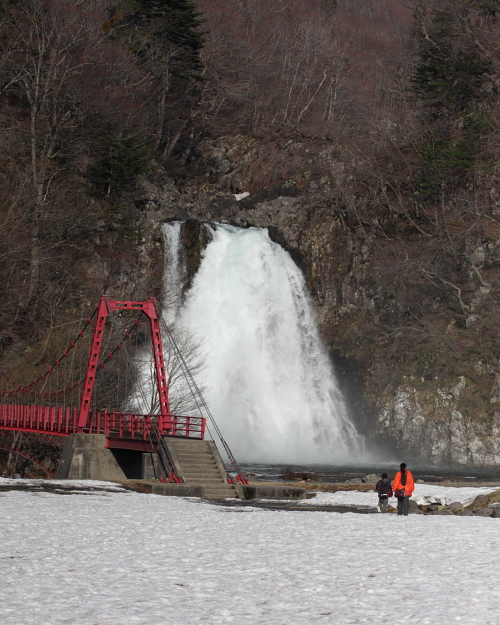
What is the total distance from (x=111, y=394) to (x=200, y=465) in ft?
45.6

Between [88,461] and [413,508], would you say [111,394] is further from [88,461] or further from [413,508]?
A: [413,508]

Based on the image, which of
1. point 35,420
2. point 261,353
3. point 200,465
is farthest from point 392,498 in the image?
point 261,353

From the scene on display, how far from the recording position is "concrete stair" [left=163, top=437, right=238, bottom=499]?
74.3ft

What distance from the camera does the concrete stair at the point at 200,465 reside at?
22641 millimetres

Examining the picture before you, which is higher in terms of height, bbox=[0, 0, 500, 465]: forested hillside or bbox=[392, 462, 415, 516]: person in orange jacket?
bbox=[0, 0, 500, 465]: forested hillside

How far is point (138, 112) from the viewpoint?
58.8 m

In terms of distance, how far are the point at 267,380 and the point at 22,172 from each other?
19317mm

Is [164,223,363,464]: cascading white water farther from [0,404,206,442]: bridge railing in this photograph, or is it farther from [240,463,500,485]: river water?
[0,404,206,442]: bridge railing

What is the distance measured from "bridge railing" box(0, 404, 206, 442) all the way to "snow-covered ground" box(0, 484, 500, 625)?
9.84 meters

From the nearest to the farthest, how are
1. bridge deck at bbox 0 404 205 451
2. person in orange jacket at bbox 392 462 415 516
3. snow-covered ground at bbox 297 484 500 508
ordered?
person in orange jacket at bbox 392 462 415 516 → snow-covered ground at bbox 297 484 500 508 → bridge deck at bbox 0 404 205 451

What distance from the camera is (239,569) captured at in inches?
416

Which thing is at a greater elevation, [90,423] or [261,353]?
[261,353]

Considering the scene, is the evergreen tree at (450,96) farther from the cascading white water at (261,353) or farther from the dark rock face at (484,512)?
the dark rock face at (484,512)

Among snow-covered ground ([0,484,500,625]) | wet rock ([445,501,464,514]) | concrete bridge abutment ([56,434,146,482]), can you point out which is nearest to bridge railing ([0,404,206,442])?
concrete bridge abutment ([56,434,146,482])
